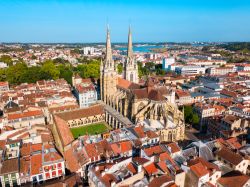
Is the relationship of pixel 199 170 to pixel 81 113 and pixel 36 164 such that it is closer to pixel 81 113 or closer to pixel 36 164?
pixel 36 164

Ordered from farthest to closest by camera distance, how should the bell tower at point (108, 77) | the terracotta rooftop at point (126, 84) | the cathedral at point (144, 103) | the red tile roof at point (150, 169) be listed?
the bell tower at point (108, 77) < the terracotta rooftop at point (126, 84) < the cathedral at point (144, 103) < the red tile roof at point (150, 169)

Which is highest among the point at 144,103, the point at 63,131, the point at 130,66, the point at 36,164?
the point at 130,66

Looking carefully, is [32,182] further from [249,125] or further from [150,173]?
[249,125]

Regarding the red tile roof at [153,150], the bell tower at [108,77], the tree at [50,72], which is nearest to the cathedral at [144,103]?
the bell tower at [108,77]

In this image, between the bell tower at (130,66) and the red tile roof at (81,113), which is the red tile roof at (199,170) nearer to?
the red tile roof at (81,113)

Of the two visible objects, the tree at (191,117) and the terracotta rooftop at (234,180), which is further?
the tree at (191,117)

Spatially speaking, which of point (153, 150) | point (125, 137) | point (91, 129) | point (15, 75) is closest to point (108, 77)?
point (91, 129)

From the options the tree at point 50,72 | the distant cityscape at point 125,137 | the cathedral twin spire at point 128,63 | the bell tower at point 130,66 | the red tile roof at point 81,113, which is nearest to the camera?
the distant cityscape at point 125,137

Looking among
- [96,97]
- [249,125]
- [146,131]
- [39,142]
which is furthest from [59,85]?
[249,125]

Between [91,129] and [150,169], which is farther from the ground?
[150,169]
